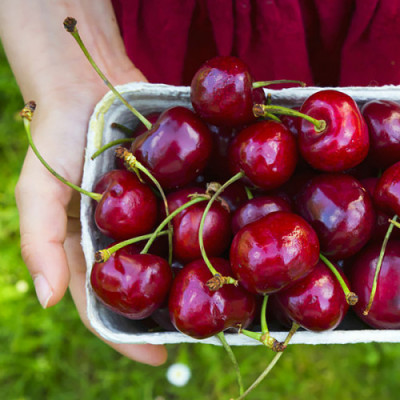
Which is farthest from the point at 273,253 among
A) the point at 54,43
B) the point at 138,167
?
the point at 54,43

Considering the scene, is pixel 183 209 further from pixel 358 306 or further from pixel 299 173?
pixel 358 306

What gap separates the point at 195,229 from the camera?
3.10 feet

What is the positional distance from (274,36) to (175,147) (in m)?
0.49

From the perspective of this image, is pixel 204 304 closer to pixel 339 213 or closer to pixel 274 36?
pixel 339 213

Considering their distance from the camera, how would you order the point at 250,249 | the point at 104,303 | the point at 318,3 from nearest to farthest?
the point at 250,249 → the point at 104,303 → the point at 318,3

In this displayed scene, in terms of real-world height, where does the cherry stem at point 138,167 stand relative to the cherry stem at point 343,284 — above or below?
above

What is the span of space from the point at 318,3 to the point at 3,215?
1470mm

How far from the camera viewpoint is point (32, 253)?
997 mm

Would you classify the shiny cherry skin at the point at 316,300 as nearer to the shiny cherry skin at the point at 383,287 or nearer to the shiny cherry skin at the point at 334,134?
the shiny cherry skin at the point at 383,287

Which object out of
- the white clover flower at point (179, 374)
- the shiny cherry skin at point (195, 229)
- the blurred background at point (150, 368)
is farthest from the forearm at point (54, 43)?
the white clover flower at point (179, 374)

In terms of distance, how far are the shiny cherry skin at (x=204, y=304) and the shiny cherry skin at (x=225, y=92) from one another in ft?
0.94

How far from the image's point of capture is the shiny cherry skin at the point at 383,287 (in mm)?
912

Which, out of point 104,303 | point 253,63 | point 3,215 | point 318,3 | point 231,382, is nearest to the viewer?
point 104,303

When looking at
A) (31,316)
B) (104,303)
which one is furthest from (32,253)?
(31,316)
